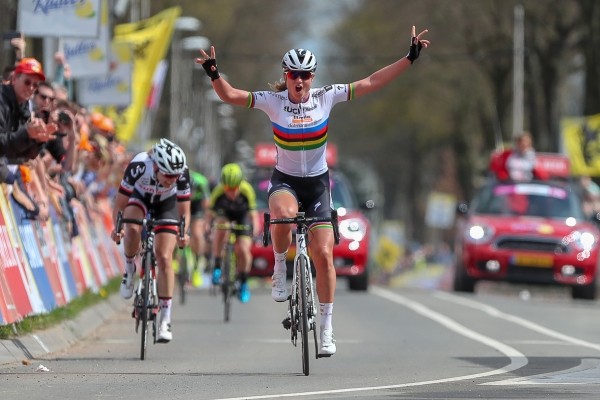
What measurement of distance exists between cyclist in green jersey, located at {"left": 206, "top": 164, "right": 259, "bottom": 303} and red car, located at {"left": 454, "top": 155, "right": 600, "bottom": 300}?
644cm

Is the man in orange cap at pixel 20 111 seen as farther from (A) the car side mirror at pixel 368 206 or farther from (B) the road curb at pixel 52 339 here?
(A) the car side mirror at pixel 368 206

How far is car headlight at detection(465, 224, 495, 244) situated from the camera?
26703 millimetres

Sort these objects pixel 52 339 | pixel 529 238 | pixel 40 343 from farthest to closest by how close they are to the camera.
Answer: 1. pixel 529 238
2. pixel 52 339
3. pixel 40 343

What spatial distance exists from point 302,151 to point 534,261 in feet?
47.2

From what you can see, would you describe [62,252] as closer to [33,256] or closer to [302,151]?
[33,256]

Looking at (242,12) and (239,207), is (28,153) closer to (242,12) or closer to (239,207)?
(239,207)

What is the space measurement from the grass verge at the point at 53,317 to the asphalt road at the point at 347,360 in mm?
303

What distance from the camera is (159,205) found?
1469cm

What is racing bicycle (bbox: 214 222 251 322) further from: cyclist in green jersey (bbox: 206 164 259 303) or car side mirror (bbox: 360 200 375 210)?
car side mirror (bbox: 360 200 375 210)

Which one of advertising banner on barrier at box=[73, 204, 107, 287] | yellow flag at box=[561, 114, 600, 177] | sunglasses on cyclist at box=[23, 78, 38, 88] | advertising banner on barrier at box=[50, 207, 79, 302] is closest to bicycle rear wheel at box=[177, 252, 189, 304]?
advertising banner on barrier at box=[73, 204, 107, 287]

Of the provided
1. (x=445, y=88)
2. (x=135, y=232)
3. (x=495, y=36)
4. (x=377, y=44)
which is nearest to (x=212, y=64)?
(x=135, y=232)

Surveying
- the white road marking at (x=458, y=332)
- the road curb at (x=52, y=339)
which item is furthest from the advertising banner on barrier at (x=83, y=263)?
the white road marking at (x=458, y=332)

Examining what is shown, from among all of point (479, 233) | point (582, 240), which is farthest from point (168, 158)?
point (582, 240)

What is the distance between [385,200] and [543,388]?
4007 inches
